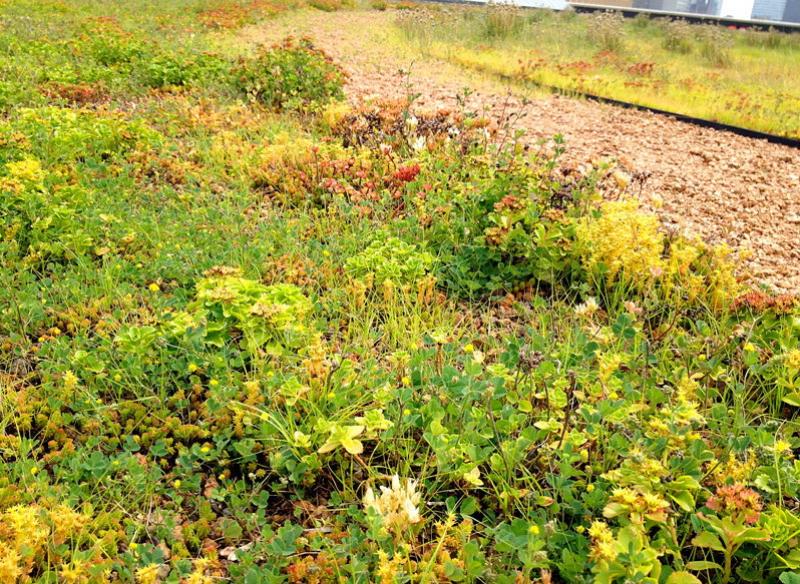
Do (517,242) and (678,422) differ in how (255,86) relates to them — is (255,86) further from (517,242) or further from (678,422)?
(678,422)

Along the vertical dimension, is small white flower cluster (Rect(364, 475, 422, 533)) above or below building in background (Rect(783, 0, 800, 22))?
below

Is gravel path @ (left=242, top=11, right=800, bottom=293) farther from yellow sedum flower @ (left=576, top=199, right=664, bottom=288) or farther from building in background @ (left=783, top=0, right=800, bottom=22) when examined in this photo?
building in background @ (left=783, top=0, right=800, bottom=22)

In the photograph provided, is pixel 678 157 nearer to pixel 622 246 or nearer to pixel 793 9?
pixel 622 246

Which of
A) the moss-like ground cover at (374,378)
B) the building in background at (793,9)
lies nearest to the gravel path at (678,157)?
the moss-like ground cover at (374,378)

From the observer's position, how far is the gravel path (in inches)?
192

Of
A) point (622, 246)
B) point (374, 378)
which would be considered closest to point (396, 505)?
point (374, 378)

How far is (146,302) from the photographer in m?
3.72

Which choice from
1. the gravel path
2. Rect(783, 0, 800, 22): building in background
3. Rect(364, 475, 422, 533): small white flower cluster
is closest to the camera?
Rect(364, 475, 422, 533): small white flower cluster

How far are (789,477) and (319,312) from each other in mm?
2297

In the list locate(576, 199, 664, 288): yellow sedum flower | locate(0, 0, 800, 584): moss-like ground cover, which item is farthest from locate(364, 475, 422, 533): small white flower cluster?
locate(576, 199, 664, 288): yellow sedum flower

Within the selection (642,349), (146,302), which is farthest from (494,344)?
(146,302)

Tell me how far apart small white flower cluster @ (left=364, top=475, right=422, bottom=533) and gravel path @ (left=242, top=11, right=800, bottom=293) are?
2.91 metres

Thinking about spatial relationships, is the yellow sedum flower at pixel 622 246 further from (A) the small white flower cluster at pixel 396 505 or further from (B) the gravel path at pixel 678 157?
(A) the small white flower cluster at pixel 396 505

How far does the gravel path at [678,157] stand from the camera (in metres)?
4.89
